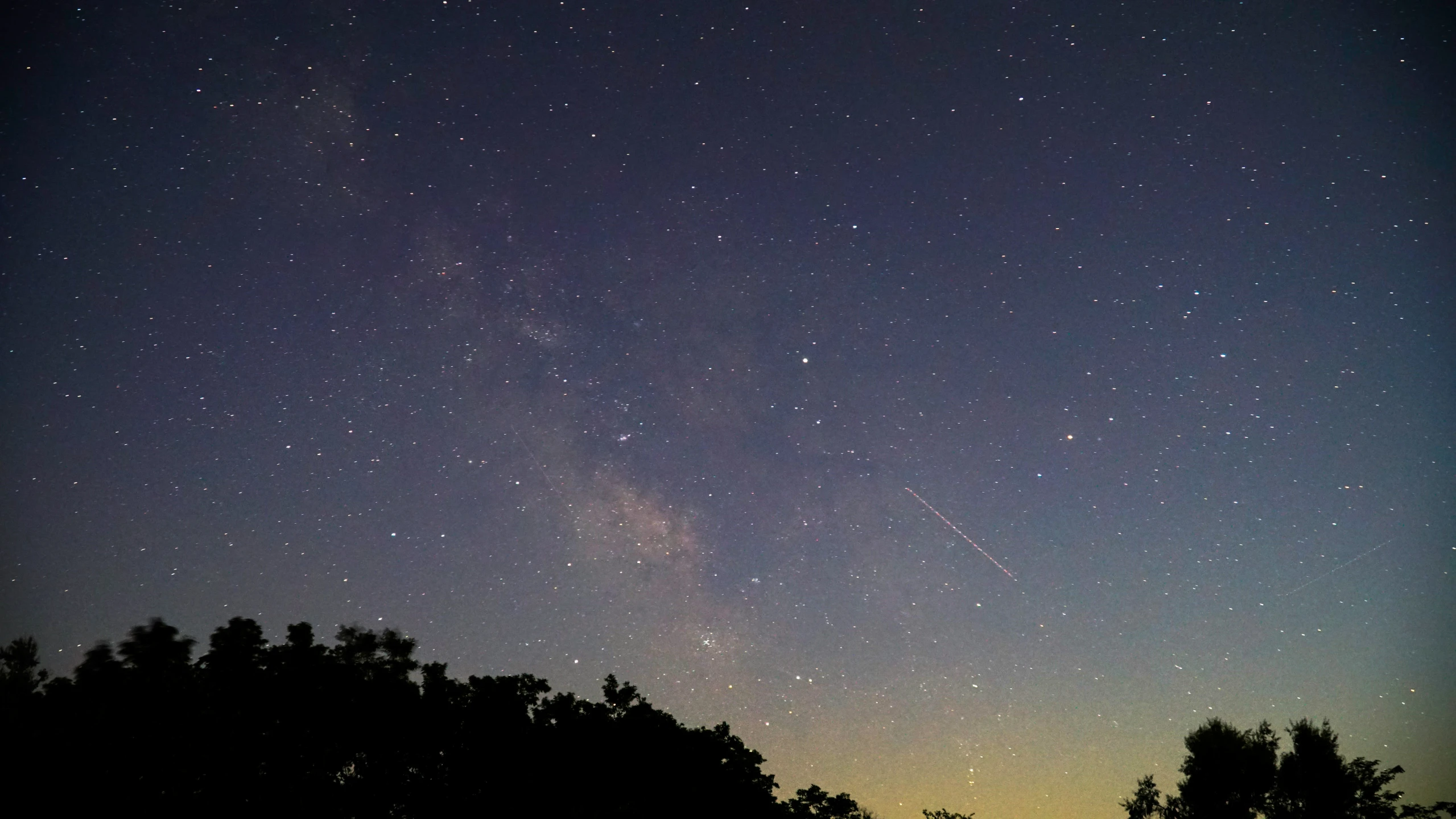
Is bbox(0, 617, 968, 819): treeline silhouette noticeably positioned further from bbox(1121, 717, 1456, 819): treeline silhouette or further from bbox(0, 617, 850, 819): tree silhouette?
bbox(1121, 717, 1456, 819): treeline silhouette

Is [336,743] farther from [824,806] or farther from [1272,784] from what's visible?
[1272,784]

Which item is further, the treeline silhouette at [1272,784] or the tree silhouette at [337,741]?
the treeline silhouette at [1272,784]

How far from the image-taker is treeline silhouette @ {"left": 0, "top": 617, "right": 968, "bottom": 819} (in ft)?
44.0

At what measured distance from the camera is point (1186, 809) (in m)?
29.4

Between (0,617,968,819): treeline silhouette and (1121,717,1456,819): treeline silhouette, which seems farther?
(1121,717,1456,819): treeline silhouette

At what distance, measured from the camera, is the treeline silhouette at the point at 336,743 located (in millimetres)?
13406

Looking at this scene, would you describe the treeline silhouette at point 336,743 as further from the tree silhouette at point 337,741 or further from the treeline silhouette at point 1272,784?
the treeline silhouette at point 1272,784

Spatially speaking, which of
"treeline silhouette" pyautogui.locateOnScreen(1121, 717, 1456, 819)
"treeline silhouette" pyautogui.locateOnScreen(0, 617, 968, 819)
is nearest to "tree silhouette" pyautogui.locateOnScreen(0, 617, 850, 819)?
"treeline silhouette" pyautogui.locateOnScreen(0, 617, 968, 819)

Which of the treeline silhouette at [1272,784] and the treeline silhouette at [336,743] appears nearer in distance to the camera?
the treeline silhouette at [336,743]

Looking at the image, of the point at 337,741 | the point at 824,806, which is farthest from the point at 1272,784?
the point at 337,741

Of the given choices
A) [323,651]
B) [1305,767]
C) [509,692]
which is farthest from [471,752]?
[1305,767]

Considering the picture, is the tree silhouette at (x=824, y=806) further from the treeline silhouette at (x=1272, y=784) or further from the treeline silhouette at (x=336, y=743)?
the treeline silhouette at (x=1272, y=784)

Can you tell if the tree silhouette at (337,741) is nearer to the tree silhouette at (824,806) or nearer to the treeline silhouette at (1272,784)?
the tree silhouette at (824,806)

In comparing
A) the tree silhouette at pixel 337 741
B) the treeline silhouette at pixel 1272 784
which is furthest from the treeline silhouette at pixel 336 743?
the treeline silhouette at pixel 1272 784
